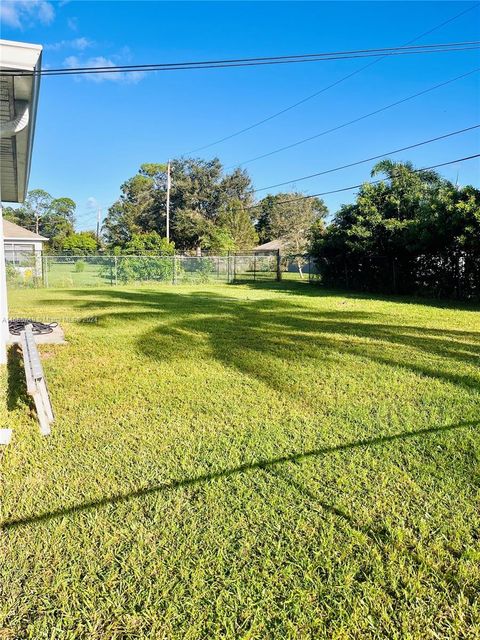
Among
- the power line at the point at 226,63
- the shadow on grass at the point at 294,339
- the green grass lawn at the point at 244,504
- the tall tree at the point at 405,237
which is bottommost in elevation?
the green grass lawn at the point at 244,504

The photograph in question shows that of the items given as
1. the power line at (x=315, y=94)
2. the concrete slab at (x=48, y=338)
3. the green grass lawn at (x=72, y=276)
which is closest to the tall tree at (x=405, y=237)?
the power line at (x=315, y=94)

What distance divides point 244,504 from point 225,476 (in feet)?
1.03

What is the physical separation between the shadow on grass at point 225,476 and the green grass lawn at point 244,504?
0.04 ft

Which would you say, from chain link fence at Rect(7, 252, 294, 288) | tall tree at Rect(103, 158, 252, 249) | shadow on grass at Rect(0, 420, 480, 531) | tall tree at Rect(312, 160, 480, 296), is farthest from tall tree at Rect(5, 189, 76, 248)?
shadow on grass at Rect(0, 420, 480, 531)

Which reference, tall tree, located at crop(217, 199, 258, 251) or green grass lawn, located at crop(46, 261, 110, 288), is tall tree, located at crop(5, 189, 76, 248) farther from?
green grass lawn, located at crop(46, 261, 110, 288)

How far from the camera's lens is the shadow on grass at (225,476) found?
2166mm

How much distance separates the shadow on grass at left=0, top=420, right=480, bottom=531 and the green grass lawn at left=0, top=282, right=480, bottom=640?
0.04 feet

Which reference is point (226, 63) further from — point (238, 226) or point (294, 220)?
point (238, 226)

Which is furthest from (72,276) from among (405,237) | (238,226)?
(238,226)

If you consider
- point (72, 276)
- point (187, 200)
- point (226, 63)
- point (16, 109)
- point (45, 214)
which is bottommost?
point (72, 276)

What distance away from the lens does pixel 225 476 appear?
2.56 metres

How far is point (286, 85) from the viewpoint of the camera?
21.1 m

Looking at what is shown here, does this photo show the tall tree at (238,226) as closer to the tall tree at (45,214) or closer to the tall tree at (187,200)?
the tall tree at (187,200)

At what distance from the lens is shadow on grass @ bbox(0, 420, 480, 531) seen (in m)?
2.17
